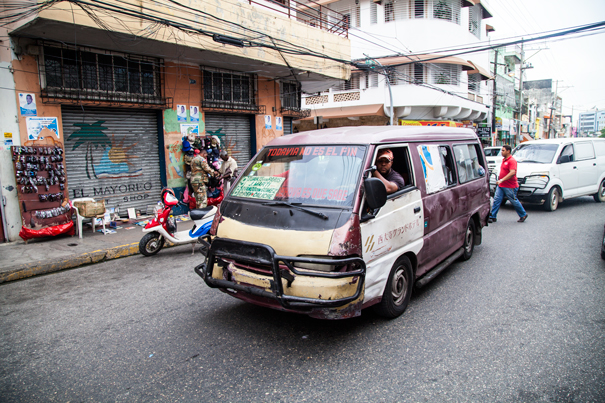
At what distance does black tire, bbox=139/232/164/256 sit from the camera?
22.2 feet

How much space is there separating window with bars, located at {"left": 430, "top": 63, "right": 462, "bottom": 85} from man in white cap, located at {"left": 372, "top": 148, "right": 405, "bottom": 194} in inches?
836

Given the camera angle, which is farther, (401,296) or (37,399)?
(401,296)

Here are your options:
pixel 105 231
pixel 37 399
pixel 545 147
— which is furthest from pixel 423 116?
pixel 37 399

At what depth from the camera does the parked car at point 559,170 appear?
33.0ft

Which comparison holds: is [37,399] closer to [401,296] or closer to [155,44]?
[401,296]

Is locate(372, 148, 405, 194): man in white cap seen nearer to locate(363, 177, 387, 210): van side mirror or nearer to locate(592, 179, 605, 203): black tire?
locate(363, 177, 387, 210): van side mirror

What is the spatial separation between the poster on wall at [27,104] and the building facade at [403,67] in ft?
58.2

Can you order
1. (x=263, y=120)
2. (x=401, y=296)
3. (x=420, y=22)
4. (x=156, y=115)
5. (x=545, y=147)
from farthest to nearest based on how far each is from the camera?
(x=420, y=22) → (x=263, y=120) → (x=545, y=147) → (x=156, y=115) → (x=401, y=296)

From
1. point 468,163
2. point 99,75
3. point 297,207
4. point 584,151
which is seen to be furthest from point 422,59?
point 297,207

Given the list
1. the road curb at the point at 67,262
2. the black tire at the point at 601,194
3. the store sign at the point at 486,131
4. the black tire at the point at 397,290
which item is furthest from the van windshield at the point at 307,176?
the store sign at the point at 486,131

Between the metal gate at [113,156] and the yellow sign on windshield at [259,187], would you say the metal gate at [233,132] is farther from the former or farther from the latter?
the yellow sign on windshield at [259,187]

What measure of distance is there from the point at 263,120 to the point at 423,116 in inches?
588

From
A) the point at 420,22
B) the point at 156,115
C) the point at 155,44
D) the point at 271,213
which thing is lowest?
the point at 271,213

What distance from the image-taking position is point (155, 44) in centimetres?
848
